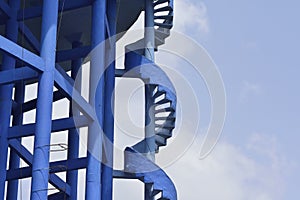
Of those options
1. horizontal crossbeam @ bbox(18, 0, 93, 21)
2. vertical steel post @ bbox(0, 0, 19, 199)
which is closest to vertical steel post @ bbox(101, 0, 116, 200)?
horizontal crossbeam @ bbox(18, 0, 93, 21)

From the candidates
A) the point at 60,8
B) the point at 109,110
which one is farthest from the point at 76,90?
the point at 60,8

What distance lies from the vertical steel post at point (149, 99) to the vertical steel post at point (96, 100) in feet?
7.92

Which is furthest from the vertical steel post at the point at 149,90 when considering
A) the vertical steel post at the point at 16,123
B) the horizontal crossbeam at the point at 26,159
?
the vertical steel post at the point at 16,123

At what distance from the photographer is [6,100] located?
571 inches

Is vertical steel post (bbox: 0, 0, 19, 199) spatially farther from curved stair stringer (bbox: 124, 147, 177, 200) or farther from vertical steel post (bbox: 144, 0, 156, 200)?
vertical steel post (bbox: 144, 0, 156, 200)

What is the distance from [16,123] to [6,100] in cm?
248

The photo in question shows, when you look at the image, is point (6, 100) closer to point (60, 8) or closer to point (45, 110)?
point (60, 8)

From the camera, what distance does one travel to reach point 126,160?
15367 mm

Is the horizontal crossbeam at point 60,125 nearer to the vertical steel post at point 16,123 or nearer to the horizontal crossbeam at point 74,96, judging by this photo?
the horizontal crossbeam at point 74,96

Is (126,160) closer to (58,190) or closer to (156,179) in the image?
(156,179)

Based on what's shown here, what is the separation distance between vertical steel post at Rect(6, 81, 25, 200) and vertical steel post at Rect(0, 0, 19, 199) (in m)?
1.96

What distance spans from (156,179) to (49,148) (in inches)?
174

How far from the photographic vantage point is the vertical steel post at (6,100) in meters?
13.9

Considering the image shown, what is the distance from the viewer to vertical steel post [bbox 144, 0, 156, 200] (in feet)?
52.8
